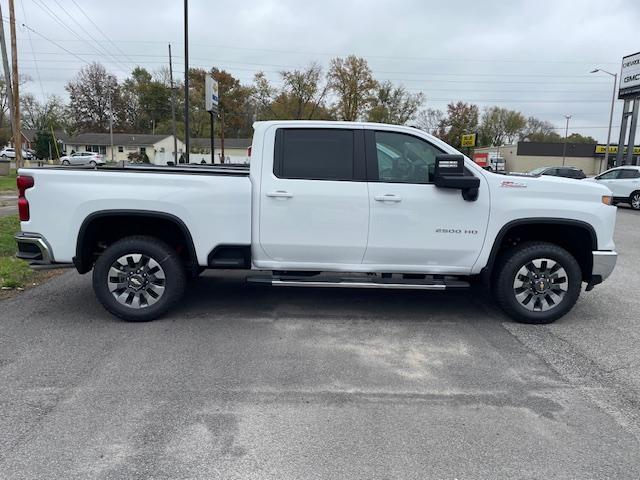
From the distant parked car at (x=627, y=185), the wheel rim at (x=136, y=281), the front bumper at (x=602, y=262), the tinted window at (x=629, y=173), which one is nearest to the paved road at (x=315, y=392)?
the wheel rim at (x=136, y=281)

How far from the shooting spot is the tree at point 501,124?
9306cm

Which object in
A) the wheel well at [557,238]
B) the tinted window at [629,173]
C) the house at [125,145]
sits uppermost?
the house at [125,145]

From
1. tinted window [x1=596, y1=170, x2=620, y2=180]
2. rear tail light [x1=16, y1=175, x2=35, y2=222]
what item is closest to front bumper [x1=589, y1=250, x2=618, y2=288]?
rear tail light [x1=16, y1=175, x2=35, y2=222]

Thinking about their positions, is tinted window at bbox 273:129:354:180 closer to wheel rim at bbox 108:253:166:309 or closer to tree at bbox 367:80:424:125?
wheel rim at bbox 108:253:166:309

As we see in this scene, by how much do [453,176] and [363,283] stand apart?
55.3 inches

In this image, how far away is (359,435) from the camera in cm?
322

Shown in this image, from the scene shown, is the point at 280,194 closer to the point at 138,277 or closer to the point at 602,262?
the point at 138,277

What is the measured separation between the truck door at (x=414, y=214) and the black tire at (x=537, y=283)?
0.42 metres

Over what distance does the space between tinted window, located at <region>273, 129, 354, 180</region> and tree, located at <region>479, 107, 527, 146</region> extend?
93779 mm

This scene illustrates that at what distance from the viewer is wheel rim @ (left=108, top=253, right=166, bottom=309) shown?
5145 millimetres

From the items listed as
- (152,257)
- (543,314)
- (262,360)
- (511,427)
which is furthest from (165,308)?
(543,314)

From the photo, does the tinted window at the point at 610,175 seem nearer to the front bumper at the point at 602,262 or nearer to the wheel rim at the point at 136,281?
the front bumper at the point at 602,262

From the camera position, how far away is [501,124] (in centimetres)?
9381

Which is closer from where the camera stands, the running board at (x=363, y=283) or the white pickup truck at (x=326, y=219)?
the white pickup truck at (x=326, y=219)
